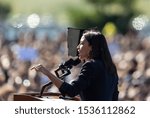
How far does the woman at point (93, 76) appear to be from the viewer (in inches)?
84.7

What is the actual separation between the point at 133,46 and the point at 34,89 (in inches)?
33.0

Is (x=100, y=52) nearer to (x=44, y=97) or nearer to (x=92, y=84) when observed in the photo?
(x=92, y=84)

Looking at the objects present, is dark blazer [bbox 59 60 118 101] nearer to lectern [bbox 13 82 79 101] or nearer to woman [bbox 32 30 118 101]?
woman [bbox 32 30 118 101]

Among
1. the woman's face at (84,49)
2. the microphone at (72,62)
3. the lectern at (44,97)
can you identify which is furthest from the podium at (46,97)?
the woman's face at (84,49)

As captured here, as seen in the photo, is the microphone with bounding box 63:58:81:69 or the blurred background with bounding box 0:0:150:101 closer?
the microphone with bounding box 63:58:81:69

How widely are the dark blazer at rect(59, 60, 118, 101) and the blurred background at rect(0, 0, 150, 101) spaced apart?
26.2 inches

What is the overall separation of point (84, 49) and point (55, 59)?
66cm

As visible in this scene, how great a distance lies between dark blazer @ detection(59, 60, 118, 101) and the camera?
7.04 ft

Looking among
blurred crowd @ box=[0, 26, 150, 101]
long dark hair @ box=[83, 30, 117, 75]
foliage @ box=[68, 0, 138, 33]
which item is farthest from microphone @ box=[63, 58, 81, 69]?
foliage @ box=[68, 0, 138, 33]

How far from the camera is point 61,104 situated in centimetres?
266

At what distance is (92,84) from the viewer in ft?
7.19

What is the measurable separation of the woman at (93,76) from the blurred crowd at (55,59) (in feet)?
1.93

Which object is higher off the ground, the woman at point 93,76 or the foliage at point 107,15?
the foliage at point 107,15

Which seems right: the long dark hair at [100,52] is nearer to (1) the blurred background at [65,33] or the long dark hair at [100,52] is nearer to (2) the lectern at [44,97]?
(2) the lectern at [44,97]
